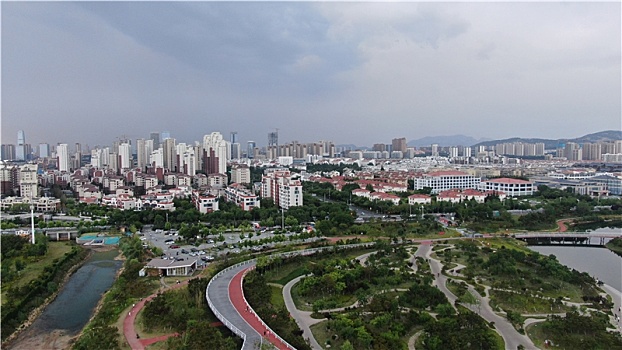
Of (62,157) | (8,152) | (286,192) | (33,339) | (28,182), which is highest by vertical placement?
(8,152)

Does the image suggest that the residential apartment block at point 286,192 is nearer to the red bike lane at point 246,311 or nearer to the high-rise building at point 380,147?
the red bike lane at point 246,311

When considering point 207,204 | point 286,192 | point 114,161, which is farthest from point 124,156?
point 286,192

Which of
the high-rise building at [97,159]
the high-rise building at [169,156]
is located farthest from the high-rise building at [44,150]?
the high-rise building at [169,156]

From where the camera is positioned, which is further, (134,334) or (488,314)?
(488,314)

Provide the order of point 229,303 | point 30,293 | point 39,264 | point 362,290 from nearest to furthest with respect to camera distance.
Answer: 1. point 229,303
2. point 362,290
3. point 30,293
4. point 39,264

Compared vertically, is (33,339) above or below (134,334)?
below

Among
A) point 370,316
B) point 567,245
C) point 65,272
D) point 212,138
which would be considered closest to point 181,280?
point 65,272

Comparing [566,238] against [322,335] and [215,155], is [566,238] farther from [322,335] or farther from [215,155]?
[215,155]

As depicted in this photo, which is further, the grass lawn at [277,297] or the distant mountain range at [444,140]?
the distant mountain range at [444,140]
